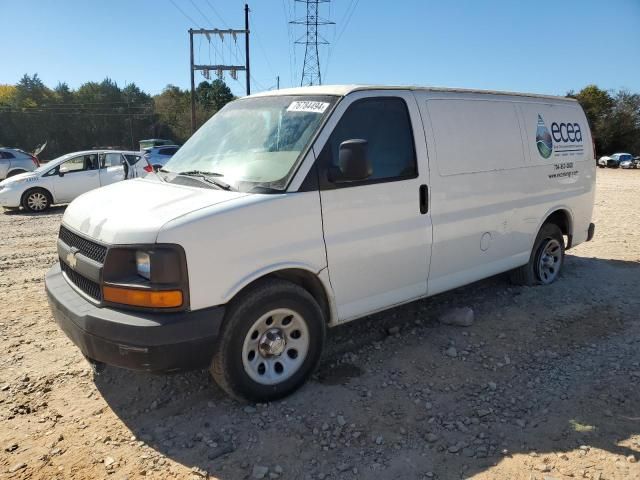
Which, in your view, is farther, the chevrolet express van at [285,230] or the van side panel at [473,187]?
the van side panel at [473,187]

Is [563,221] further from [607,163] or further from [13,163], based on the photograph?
[607,163]

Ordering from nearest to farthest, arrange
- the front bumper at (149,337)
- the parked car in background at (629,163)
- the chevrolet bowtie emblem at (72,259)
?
the front bumper at (149,337), the chevrolet bowtie emblem at (72,259), the parked car in background at (629,163)

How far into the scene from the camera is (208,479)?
9.21 feet

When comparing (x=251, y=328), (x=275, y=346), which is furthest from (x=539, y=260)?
(x=251, y=328)

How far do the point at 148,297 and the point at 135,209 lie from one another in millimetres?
639

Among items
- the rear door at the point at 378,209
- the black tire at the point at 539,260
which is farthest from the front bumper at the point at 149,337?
the black tire at the point at 539,260

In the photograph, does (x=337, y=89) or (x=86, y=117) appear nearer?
(x=337, y=89)

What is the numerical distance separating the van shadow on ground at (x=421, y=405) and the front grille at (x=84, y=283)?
2.79 ft

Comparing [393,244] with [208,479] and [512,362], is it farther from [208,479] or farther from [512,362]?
[208,479]

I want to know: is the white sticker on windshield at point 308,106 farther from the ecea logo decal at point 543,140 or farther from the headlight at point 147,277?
the ecea logo decal at point 543,140

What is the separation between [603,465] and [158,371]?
8.65 feet

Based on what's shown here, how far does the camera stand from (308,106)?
12.5ft

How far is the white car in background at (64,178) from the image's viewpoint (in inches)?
494

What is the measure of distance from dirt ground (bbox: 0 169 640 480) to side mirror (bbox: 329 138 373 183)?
5.11 ft
